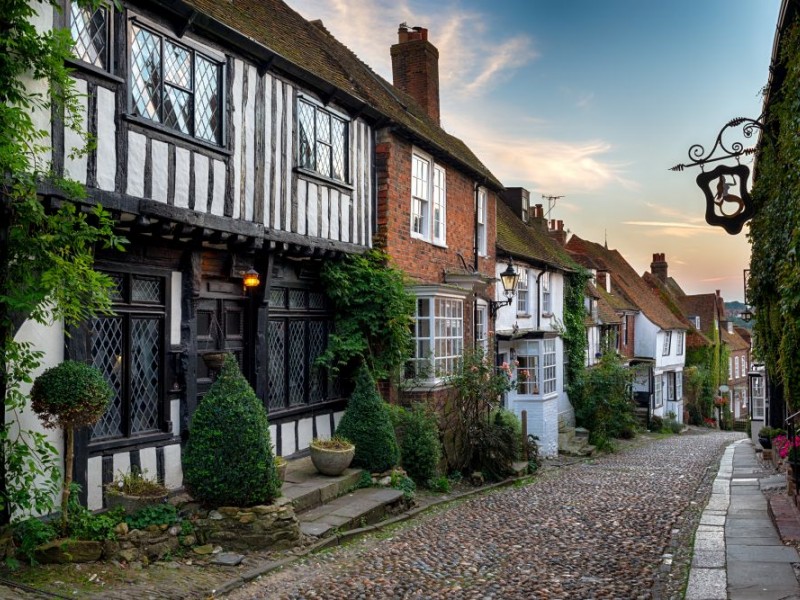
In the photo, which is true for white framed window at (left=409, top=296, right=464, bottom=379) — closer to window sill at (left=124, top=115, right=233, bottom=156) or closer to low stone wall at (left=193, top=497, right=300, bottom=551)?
window sill at (left=124, top=115, right=233, bottom=156)

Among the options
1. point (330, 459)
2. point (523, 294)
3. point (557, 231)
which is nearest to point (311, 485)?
point (330, 459)

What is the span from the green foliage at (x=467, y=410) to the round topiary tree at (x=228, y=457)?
19.8 feet

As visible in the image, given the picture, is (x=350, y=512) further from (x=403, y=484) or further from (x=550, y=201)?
(x=550, y=201)

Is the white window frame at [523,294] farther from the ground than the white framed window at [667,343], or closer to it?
farther from the ground

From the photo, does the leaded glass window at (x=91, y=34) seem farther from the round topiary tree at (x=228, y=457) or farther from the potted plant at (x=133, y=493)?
the potted plant at (x=133, y=493)

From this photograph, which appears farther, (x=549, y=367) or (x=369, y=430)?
(x=549, y=367)

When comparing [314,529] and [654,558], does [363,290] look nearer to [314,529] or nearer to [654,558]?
[314,529]

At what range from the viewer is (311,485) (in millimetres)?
8922

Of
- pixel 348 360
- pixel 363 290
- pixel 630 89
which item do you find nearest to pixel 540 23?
pixel 630 89

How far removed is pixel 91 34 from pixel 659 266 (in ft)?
142

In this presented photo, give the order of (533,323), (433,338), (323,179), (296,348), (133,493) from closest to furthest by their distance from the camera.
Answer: (133,493) → (323,179) → (296,348) → (433,338) → (533,323)

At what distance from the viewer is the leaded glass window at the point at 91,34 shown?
22.4ft

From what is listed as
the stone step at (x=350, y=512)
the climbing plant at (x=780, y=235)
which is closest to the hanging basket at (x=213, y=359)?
the stone step at (x=350, y=512)

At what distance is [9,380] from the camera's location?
6.11 meters
